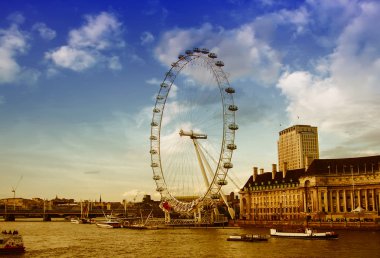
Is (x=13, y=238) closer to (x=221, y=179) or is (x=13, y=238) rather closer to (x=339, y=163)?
(x=221, y=179)

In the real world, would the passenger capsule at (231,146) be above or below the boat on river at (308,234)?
above

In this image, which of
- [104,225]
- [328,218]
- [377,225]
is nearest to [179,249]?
[377,225]

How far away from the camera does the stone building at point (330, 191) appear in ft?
345

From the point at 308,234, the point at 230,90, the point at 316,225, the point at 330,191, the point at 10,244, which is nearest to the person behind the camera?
the point at 10,244

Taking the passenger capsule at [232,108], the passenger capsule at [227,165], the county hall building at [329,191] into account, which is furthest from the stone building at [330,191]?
the passenger capsule at [232,108]

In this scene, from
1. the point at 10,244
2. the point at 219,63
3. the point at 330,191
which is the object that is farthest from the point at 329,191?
the point at 10,244

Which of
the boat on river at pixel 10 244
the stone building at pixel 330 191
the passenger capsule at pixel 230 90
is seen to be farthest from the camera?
the stone building at pixel 330 191

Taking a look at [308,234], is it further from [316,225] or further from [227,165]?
[316,225]

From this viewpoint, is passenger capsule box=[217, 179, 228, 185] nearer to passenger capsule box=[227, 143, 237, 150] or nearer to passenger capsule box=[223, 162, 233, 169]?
passenger capsule box=[223, 162, 233, 169]

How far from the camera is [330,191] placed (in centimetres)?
11069

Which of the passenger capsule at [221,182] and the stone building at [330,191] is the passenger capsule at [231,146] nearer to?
the passenger capsule at [221,182]

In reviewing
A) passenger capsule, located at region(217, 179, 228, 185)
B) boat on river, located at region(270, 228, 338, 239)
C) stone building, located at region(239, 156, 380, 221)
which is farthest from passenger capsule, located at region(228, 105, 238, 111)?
stone building, located at region(239, 156, 380, 221)

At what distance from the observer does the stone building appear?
105 meters

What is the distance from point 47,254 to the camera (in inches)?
2231
